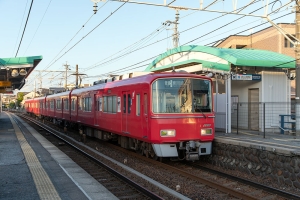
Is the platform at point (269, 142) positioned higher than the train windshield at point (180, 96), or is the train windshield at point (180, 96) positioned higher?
the train windshield at point (180, 96)

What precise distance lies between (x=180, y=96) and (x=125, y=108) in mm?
2662

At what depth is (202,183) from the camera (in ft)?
27.9

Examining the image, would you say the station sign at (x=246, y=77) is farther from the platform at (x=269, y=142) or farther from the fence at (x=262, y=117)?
the platform at (x=269, y=142)

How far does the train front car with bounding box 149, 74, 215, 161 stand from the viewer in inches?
394

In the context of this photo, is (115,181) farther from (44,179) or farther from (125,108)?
(125,108)

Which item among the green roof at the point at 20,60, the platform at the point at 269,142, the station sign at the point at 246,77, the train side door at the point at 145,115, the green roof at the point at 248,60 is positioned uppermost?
the green roof at the point at 20,60

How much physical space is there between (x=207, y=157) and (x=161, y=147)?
2.36 metres

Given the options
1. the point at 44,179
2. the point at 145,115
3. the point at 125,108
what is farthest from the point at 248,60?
the point at 44,179

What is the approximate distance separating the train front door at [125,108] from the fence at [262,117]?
470cm

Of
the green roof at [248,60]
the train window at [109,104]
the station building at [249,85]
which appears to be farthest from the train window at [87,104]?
the station building at [249,85]

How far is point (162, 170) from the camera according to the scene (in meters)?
→ 10.0

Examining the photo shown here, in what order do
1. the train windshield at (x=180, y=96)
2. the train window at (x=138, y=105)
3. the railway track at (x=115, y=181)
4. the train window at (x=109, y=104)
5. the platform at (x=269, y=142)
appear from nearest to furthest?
1. the railway track at (x=115, y=181)
2. the platform at (x=269, y=142)
3. the train windshield at (x=180, y=96)
4. the train window at (x=138, y=105)
5. the train window at (x=109, y=104)

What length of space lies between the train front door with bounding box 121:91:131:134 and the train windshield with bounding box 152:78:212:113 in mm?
1998

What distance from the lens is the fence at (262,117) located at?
47.1ft
